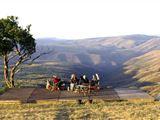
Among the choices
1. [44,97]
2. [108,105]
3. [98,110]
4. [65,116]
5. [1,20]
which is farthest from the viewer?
[1,20]

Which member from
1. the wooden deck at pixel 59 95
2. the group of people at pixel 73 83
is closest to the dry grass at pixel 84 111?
the wooden deck at pixel 59 95

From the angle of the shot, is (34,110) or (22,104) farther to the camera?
(22,104)

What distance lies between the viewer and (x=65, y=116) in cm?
2867

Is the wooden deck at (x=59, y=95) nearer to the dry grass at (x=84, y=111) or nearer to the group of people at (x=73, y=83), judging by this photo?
the group of people at (x=73, y=83)

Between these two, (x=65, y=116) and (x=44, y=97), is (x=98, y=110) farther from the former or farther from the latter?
A: (x=44, y=97)

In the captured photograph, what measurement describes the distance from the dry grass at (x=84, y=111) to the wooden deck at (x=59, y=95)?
1.37 meters

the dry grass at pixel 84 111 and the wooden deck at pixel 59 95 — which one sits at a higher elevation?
the wooden deck at pixel 59 95

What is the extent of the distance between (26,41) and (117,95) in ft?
41.6

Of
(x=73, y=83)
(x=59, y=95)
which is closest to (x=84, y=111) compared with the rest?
(x=59, y=95)

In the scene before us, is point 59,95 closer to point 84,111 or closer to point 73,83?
point 73,83

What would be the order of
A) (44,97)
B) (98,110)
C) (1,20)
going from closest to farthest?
(98,110) < (44,97) < (1,20)

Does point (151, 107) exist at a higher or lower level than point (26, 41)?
lower

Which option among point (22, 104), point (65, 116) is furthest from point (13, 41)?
point (65, 116)

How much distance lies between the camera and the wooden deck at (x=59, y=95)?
35.4 m
